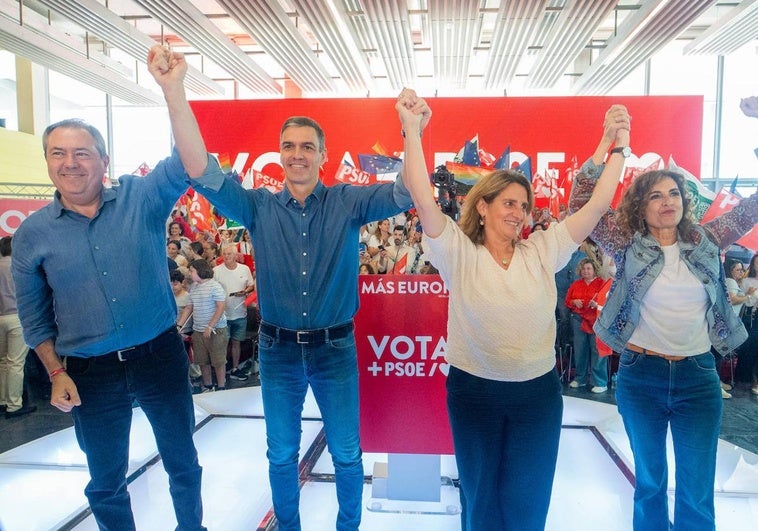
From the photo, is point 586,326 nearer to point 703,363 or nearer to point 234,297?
point 703,363

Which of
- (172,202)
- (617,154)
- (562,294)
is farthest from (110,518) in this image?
(562,294)

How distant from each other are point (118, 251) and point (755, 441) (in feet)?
14.2

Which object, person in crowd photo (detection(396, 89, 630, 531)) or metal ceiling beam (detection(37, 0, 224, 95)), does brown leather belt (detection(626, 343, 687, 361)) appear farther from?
metal ceiling beam (detection(37, 0, 224, 95))

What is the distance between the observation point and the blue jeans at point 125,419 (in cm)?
179

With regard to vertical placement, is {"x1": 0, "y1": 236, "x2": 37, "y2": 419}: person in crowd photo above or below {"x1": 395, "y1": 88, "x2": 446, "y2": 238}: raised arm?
below

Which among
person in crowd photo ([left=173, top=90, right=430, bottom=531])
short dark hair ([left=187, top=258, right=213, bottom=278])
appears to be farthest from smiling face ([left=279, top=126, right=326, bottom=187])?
short dark hair ([left=187, top=258, right=213, bottom=278])

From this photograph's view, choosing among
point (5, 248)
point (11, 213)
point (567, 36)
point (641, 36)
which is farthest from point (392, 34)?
point (5, 248)

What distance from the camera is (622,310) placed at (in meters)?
1.93

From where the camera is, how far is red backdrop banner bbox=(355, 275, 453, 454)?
96.0 inches

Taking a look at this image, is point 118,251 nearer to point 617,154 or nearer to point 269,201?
point 269,201

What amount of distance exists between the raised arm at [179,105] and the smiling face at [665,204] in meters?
1.58

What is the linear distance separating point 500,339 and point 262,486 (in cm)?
189

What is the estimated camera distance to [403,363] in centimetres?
249

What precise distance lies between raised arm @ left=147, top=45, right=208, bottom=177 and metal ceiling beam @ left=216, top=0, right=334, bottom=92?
564cm
